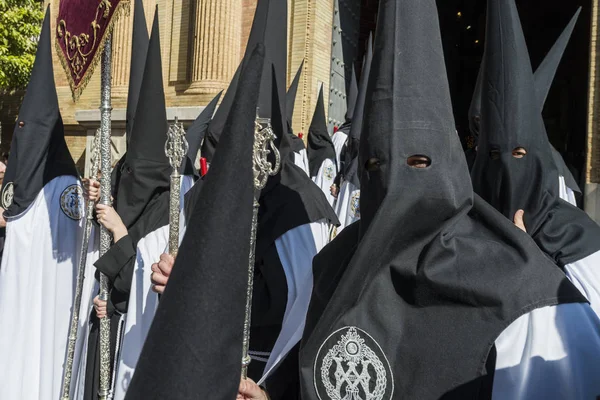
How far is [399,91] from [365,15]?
13.7 metres

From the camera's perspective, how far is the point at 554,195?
3.60m

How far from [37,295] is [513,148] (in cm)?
354

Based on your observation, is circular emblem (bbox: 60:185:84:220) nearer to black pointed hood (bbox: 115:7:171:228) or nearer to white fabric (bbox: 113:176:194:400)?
black pointed hood (bbox: 115:7:171:228)

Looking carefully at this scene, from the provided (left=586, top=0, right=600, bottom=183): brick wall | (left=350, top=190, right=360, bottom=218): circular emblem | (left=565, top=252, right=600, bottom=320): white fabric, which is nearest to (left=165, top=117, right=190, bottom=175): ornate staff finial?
(left=565, top=252, right=600, bottom=320): white fabric

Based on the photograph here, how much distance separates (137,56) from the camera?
16.8 ft

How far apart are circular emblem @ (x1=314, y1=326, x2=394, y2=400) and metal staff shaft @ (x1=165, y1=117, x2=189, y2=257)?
123 centimetres

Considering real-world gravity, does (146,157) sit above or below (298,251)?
above

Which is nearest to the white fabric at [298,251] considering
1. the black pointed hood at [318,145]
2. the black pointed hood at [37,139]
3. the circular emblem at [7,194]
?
the black pointed hood at [37,139]

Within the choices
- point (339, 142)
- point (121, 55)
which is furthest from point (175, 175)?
point (121, 55)

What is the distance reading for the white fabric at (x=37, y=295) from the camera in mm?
4453

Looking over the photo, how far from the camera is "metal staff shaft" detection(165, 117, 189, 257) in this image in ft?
9.80

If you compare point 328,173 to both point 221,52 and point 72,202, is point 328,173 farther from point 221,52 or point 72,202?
point 72,202

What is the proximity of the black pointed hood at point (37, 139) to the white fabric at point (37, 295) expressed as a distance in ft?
0.29

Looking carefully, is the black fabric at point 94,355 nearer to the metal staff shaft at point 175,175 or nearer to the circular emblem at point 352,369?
the metal staff shaft at point 175,175
